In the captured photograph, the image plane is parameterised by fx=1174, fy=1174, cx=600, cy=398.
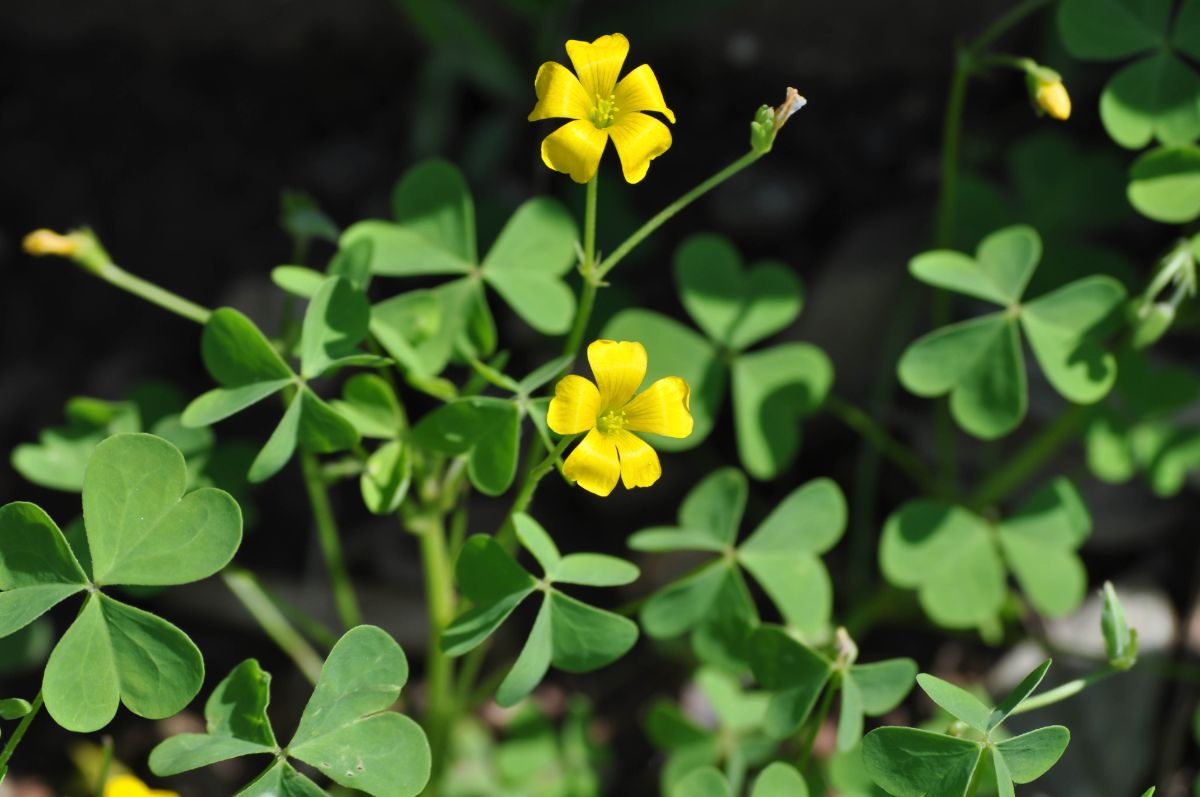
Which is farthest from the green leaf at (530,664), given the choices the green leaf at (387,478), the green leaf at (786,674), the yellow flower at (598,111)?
the yellow flower at (598,111)

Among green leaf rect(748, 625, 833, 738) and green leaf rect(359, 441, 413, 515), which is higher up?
green leaf rect(359, 441, 413, 515)

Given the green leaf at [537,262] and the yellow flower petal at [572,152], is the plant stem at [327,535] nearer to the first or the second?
the green leaf at [537,262]

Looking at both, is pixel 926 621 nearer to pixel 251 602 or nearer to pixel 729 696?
pixel 729 696

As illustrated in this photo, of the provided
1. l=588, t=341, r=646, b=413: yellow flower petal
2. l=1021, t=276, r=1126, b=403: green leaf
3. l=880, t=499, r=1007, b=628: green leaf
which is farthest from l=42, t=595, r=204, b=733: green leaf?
l=1021, t=276, r=1126, b=403: green leaf

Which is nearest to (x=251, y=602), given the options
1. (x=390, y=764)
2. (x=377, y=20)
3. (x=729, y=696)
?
(x=390, y=764)

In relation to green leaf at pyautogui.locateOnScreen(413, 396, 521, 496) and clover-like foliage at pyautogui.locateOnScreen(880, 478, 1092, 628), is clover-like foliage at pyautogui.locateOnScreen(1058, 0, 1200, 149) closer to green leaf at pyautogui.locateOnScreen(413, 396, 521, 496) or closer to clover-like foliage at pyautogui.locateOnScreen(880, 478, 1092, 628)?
clover-like foliage at pyautogui.locateOnScreen(880, 478, 1092, 628)

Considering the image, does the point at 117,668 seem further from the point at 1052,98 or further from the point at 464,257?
the point at 1052,98
